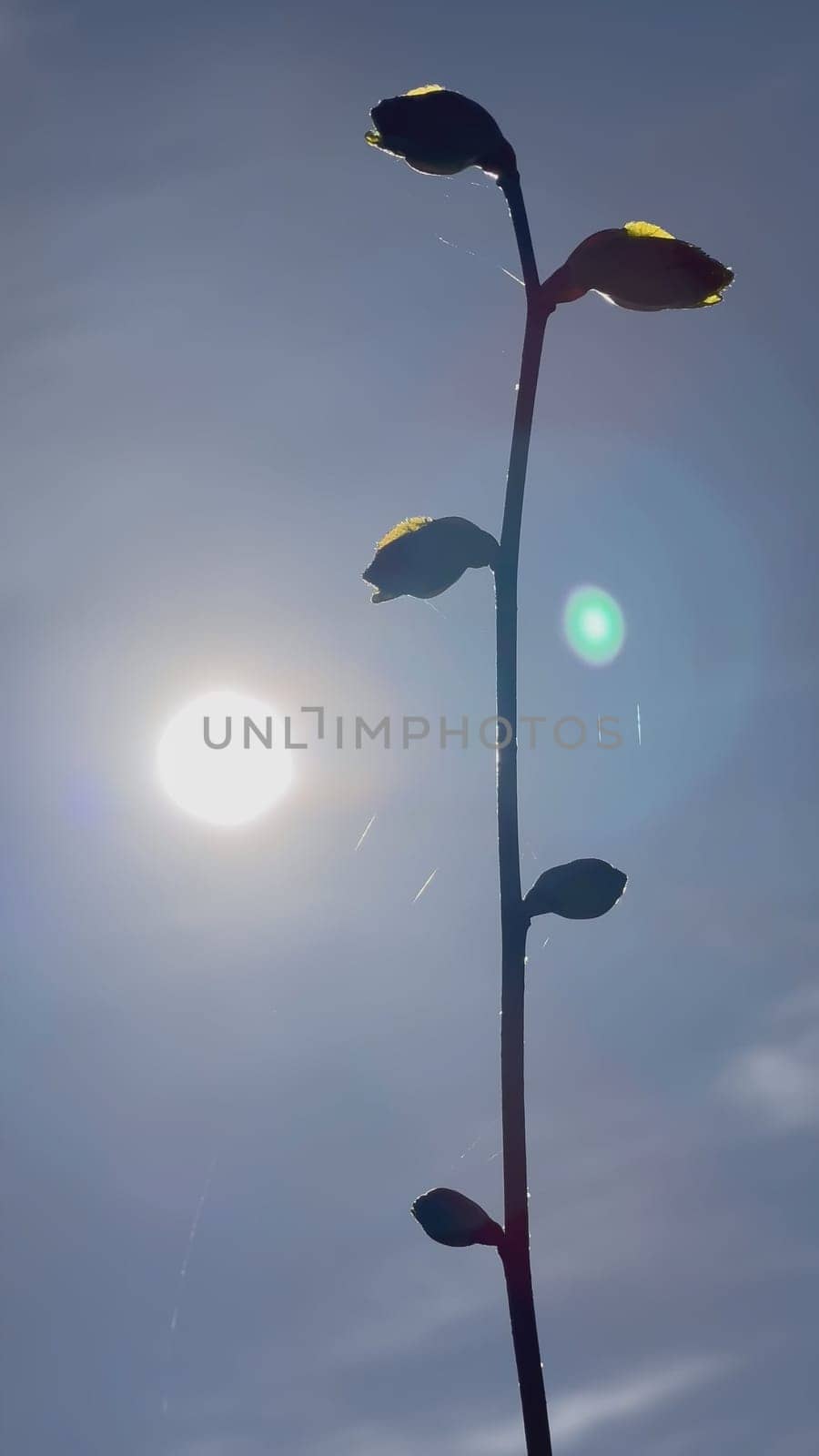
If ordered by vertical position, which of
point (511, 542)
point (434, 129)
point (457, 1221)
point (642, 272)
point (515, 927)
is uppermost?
point (434, 129)

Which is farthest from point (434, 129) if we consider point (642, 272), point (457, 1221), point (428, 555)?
point (457, 1221)

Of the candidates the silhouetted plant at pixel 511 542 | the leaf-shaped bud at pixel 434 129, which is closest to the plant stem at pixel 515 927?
the silhouetted plant at pixel 511 542

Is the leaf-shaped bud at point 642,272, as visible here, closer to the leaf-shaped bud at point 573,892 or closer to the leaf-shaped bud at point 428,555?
the leaf-shaped bud at point 428,555

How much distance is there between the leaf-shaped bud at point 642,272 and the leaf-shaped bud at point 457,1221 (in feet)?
4.41

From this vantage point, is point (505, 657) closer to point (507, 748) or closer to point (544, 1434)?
point (507, 748)

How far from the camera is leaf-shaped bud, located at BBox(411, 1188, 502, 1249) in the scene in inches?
69.7

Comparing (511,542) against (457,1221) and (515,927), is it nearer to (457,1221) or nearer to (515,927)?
(515,927)

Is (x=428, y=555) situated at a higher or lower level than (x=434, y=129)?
lower

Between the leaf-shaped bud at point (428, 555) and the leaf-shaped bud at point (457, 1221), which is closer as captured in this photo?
the leaf-shaped bud at point (457, 1221)

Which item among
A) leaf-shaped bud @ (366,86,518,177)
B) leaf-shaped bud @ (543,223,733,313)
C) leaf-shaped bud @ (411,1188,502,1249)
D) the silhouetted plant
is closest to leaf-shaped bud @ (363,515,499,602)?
the silhouetted plant

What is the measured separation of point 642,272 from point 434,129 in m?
0.39

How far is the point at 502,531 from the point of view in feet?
6.41

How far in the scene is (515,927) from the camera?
6.22 feet

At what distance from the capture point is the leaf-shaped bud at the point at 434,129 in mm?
2014
